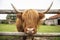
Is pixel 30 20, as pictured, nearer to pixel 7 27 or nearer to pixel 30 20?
pixel 30 20

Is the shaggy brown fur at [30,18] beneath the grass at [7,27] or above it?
above

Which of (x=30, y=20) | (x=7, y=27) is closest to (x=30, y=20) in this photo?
(x=30, y=20)

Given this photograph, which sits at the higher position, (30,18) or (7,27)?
(30,18)

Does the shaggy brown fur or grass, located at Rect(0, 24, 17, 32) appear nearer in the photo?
the shaggy brown fur

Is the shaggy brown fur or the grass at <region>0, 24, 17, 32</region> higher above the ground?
the shaggy brown fur

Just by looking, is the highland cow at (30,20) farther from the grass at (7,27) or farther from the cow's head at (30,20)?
the grass at (7,27)

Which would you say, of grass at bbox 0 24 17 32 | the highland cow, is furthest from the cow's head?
grass at bbox 0 24 17 32

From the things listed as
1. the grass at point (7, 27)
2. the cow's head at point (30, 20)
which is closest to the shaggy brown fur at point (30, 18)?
the cow's head at point (30, 20)

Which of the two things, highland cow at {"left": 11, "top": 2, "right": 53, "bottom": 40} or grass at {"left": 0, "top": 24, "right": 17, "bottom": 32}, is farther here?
grass at {"left": 0, "top": 24, "right": 17, "bottom": 32}

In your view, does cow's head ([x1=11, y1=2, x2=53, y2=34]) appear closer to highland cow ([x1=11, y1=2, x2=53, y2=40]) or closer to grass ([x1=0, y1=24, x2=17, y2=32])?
highland cow ([x1=11, y1=2, x2=53, y2=40])

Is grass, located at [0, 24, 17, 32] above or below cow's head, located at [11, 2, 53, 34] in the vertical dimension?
below

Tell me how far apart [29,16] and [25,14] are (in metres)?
0.06

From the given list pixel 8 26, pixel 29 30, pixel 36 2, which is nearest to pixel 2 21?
pixel 8 26

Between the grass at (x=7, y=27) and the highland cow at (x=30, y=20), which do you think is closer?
the highland cow at (x=30, y=20)
